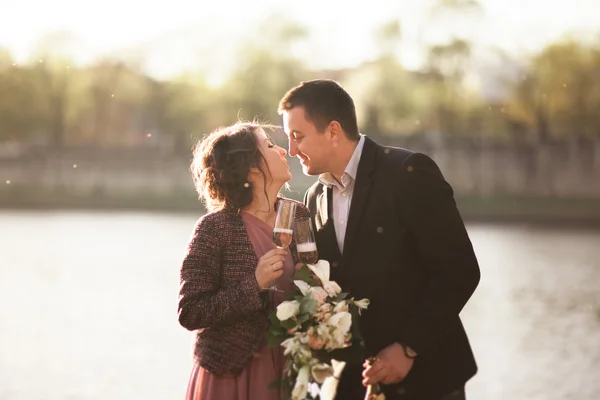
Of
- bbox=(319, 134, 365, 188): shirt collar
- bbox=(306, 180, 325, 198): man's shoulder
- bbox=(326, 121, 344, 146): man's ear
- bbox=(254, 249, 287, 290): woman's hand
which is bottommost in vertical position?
bbox=(254, 249, 287, 290): woman's hand

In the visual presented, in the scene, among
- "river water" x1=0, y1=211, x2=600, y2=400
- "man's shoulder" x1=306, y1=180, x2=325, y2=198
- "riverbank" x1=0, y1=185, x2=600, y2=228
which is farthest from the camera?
"riverbank" x1=0, y1=185, x2=600, y2=228

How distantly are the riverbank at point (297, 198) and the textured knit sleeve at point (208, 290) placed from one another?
26075mm

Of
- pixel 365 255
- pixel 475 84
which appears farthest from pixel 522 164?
pixel 365 255

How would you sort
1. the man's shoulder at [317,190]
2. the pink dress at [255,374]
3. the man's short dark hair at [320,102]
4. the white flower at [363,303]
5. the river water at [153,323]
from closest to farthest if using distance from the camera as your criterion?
the white flower at [363,303], the pink dress at [255,374], the man's short dark hair at [320,102], the man's shoulder at [317,190], the river water at [153,323]

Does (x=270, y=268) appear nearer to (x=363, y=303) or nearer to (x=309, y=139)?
(x=363, y=303)

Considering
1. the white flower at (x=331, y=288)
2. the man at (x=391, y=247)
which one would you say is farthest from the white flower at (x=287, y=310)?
the man at (x=391, y=247)

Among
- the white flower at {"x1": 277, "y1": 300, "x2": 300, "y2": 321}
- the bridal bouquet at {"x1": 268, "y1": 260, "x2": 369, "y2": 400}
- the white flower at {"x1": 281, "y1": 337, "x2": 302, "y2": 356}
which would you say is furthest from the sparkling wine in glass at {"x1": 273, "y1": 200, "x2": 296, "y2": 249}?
the white flower at {"x1": 281, "y1": 337, "x2": 302, "y2": 356}

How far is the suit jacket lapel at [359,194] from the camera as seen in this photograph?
3541 mm

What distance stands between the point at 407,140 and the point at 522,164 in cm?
513

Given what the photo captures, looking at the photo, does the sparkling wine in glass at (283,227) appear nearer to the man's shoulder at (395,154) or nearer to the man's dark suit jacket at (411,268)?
the man's dark suit jacket at (411,268)

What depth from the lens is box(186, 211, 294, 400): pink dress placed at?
3.53 m

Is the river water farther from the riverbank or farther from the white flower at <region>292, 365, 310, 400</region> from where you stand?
the riverbank

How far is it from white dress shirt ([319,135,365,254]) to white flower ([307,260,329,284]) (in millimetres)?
308

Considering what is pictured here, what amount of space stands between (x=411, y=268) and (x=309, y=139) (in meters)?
0.63
